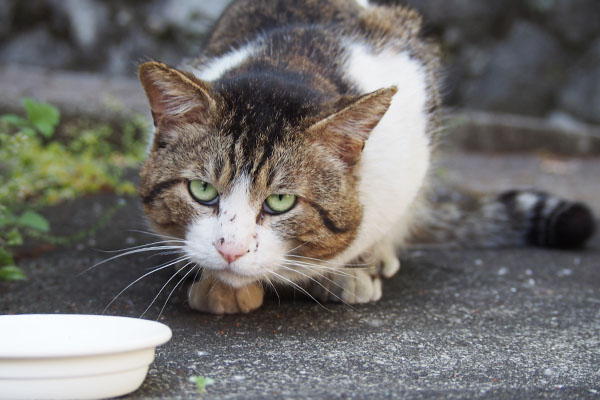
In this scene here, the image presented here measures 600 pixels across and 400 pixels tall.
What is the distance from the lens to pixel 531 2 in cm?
637

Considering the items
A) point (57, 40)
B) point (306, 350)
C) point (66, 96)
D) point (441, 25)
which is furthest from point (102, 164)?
point (441, 25)

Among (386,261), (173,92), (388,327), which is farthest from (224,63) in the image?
(388,327)

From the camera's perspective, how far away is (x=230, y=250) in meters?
1.82

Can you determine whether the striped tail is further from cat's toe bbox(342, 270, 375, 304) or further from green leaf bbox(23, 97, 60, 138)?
green leaf bbox(23, 97, 60, 138)

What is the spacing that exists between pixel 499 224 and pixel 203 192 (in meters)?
1.89

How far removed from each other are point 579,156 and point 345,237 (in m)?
4.85

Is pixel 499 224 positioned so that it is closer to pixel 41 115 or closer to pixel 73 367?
pixel 41 115

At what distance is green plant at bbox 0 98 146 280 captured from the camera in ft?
8.30

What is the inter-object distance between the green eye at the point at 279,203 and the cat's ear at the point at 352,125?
8.1 inches

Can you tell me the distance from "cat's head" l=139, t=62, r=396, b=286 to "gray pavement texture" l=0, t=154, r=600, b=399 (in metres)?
0.25

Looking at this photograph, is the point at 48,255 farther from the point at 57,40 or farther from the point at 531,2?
the point at 531,2

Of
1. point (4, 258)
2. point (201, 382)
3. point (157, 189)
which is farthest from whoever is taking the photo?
point (4, 258)

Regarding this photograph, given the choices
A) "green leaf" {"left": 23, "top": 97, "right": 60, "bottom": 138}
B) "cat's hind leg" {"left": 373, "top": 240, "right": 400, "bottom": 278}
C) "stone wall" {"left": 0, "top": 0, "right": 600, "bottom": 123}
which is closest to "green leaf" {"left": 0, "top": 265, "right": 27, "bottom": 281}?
"green leaf" {"left": 23, "top": 97, "right": 60, "bottom": 138}

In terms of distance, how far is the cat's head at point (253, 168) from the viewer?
1.91 metres
